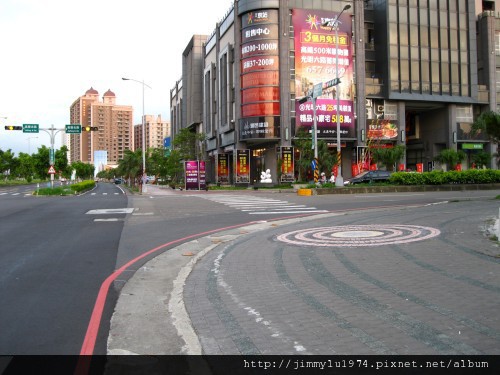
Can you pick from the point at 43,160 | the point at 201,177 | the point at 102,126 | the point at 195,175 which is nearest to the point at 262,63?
the point at 201,177

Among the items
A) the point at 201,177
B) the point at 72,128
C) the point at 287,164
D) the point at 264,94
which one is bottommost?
the point at 201,177

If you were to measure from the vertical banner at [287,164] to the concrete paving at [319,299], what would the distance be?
39.1m

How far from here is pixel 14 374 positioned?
3682mm

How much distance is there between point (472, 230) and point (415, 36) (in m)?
49.2

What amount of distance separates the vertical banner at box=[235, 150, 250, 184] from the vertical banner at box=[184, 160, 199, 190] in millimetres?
10281

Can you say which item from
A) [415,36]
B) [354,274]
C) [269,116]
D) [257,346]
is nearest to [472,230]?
[354,274]

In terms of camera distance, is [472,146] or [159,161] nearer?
[472,146]

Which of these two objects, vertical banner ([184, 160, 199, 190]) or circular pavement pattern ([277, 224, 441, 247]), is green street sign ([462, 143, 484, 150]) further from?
circular pavement pattern ([277, 224, 441, 247])

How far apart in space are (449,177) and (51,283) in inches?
1195

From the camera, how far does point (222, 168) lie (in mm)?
61344

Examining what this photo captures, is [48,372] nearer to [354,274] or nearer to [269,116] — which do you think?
[354,274]

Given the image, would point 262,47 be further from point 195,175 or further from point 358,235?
point 358,235

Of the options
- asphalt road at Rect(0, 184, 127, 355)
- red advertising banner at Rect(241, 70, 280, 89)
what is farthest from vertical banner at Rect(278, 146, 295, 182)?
asphalt road at Rect(0, 184, 127, 355)

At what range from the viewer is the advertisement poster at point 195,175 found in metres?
43.3
